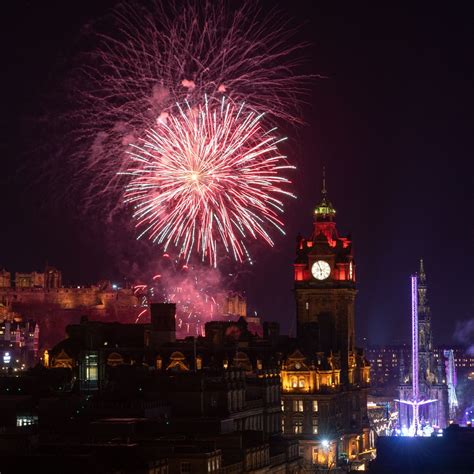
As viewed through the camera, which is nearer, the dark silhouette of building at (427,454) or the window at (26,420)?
the dark silhouette of building at (427,454)

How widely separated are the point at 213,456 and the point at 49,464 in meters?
15.8

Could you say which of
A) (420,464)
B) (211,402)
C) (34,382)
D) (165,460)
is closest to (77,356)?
(34,382)

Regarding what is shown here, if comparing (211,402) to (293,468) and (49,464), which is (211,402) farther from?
(49,464)

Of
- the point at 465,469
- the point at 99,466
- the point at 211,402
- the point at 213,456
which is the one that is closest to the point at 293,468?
the point at 211,402

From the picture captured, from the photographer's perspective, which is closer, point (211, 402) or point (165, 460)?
point (165, 460)

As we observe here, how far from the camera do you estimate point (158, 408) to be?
504 ft

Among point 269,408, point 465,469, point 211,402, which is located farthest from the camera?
point 269,408

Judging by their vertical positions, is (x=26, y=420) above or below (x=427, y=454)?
above

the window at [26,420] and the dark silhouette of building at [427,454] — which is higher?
the window at [26,420]

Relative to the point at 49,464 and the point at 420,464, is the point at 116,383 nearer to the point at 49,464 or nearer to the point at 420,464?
the point at 420,464

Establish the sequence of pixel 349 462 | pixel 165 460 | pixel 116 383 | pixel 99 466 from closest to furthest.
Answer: pixel 99 466, pixel 165 460, pixel 116 383, pixel 349 462

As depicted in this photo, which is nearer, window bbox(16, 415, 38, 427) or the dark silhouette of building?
the dark silhouette of building

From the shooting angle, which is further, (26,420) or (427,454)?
(26,420)

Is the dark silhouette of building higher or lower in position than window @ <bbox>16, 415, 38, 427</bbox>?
lower
